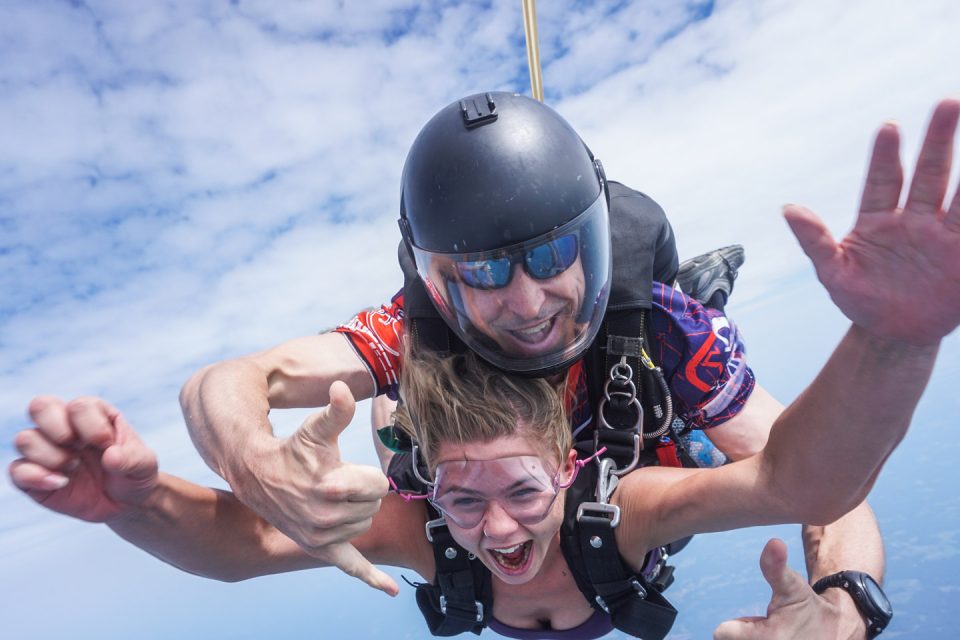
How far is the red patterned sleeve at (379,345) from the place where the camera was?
280 centimetres

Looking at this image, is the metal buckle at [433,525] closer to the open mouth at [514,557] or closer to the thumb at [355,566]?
the open mouth at [514,557]

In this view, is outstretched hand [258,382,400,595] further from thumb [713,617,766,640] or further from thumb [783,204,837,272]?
thumb [783,204,837,272]

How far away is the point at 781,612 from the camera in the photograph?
1.57 metres

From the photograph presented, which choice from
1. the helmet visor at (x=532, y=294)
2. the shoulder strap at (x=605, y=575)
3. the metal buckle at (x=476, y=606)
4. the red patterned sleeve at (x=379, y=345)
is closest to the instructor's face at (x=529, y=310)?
the helmet visor at (x=532, y=294)

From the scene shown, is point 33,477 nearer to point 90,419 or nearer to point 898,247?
point 90,419

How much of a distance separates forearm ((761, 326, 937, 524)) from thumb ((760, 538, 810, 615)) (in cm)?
21

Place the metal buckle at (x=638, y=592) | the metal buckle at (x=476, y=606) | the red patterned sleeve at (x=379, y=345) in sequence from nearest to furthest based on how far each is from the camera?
the metal buckle at (x=638, y=592) → the metal buckle at (x=476, y=606) → the red patterned sleeve at (x=379, y=345)

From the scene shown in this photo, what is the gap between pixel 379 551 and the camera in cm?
257

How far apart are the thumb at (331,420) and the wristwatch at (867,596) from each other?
1.80 meters

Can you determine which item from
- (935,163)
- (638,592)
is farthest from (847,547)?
(935,163)

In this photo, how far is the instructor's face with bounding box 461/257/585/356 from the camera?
214 cm

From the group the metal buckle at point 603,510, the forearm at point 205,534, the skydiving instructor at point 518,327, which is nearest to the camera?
the skydiving instructor at point 518,327

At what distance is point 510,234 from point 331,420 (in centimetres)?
95

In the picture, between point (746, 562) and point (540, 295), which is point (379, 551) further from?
point (746, 562)
